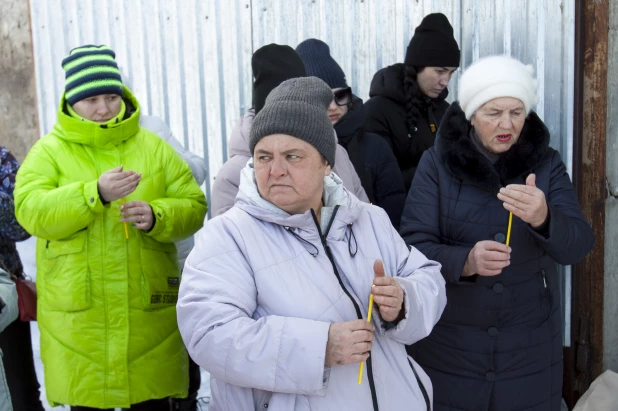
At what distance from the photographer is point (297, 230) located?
7.59 feet

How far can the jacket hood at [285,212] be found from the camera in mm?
2295

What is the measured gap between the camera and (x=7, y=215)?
3.58 meters

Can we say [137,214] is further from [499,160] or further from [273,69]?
[499,160]

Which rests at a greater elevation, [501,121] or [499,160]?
[501,121]

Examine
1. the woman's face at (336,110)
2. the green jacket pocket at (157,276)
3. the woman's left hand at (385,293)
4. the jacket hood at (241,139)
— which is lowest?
the green jacket pocket at (157,276)

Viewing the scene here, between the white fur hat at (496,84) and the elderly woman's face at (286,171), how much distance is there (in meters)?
0.94

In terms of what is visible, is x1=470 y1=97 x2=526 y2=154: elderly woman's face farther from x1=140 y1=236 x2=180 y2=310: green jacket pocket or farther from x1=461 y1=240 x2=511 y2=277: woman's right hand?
x1=140 y1=236 x2=180 y2=310: green jacket pocket

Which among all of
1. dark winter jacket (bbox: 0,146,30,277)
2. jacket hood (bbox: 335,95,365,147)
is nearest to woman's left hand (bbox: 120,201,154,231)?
dark winter jacket (bbox: 0,146,30,277)

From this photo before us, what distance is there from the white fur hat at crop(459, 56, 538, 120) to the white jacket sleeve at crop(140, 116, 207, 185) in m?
1.69

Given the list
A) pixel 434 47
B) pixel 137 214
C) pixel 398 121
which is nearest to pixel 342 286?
pixel 137 214

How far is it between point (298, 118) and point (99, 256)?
4.45 feet

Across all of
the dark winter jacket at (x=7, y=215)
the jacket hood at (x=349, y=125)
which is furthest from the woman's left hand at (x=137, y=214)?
the jacket hood at (x=349, y=125)

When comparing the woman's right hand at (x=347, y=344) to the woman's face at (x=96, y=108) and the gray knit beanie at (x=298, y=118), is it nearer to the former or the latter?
the gray knit beanie at (x=298, y=118)

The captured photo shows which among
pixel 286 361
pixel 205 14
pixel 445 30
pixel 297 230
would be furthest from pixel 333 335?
pixel 205 14
